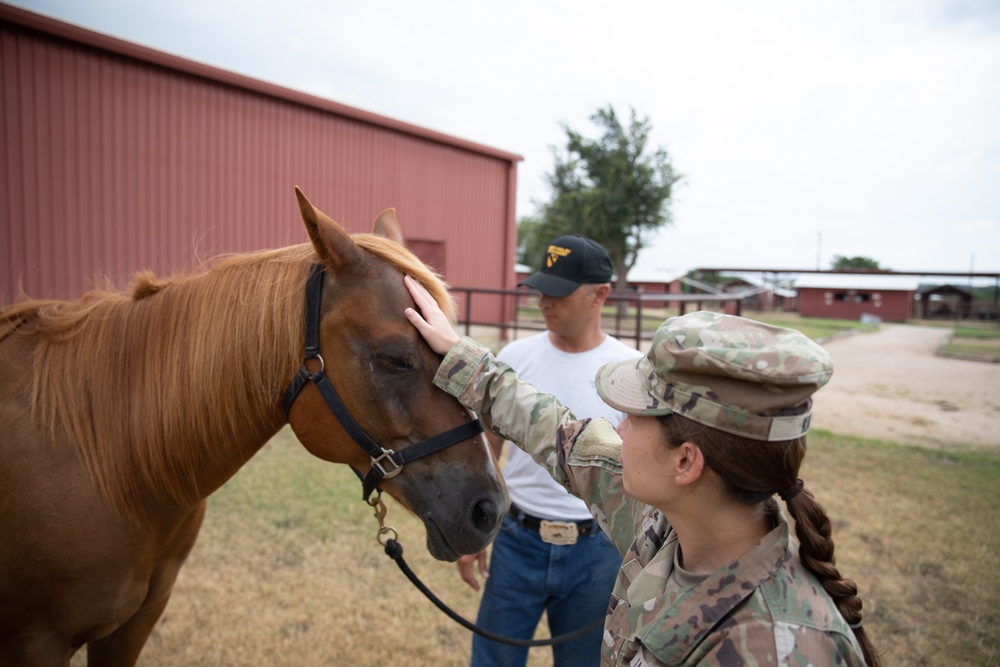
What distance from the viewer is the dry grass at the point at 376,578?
3.21 m

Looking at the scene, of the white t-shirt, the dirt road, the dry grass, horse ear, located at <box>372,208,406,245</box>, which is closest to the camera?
horse ear, located at <box>372,208,406,245</box>

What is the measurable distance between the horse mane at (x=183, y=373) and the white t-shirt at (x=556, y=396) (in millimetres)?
711

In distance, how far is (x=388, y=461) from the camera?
1711mm

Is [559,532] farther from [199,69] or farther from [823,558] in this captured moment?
[199,69]

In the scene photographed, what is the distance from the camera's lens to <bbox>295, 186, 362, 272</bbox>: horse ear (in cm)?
167

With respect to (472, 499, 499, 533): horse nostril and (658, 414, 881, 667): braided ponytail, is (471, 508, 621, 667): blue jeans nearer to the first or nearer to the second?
(472, 499, 499, 533): horse nostril

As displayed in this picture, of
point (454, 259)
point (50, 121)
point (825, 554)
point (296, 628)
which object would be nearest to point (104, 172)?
point (50, 121)

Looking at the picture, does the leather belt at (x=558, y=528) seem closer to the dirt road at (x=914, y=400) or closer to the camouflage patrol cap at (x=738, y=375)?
the camouflage patrol cap at (x=738, y=375)

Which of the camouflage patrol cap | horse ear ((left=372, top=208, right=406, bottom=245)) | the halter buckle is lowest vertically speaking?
the halter buckle

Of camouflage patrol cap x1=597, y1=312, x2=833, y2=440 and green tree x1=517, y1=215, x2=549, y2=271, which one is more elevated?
green tree x1=517, y1=215, x2=549, y2=271

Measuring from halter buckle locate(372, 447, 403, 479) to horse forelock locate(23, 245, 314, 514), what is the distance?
0.40m

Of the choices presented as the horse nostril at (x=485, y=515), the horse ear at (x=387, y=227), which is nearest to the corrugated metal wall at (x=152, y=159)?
the horse ear at (x=387, y=227)

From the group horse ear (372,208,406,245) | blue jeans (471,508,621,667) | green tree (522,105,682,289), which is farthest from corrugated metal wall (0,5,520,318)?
green tree (522,105,682,289)

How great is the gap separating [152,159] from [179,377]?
958cm
